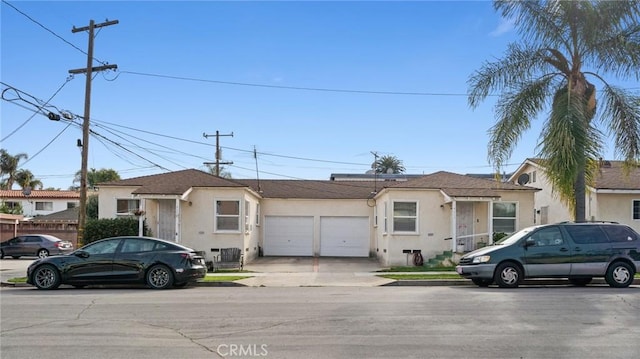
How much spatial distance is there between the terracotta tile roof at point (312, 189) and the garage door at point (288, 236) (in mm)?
1237

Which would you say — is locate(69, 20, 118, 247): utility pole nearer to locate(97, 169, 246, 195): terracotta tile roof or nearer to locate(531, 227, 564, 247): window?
locate(97, 169, 246, 195): terracotta tile roof

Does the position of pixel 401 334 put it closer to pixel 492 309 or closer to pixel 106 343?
pixel 492 309

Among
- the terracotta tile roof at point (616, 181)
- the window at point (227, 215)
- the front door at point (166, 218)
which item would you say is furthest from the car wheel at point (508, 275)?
the front door at point (166, 218)

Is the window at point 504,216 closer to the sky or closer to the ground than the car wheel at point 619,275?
closer to the sky

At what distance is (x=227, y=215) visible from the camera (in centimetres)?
2331

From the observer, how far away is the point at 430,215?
75.3 ft

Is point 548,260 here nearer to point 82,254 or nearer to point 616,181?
point 82,254

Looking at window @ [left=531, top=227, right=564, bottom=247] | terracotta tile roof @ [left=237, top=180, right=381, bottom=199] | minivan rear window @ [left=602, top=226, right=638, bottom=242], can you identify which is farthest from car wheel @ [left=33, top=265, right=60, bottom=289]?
terracotta tile roof @ [left=237, top=180, right=381, bottom=199]

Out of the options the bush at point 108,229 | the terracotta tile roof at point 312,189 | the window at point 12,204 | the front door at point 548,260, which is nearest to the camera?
the front door at point 548,260

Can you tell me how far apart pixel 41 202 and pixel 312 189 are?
120 ft

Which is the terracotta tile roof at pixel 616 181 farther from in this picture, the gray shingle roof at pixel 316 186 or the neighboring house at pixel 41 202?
the neighboring house at pixel 41 202

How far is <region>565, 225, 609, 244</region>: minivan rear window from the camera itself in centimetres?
1417

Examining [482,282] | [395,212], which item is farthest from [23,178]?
[482,282]

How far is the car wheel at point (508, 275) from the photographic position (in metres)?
13.8
